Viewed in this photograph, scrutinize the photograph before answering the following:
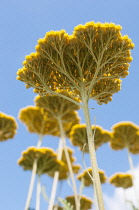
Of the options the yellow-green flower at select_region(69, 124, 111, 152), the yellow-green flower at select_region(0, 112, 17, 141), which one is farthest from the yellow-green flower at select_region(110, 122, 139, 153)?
the yellow-green flower at select_region(0, 112, 17, 141)

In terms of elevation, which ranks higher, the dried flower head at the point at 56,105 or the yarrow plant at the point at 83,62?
the dried flower head at the point at 56,105

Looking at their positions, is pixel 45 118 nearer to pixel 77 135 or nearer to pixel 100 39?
pixel 77 135

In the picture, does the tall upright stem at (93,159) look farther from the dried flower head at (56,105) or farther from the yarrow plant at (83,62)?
the dried flower head at (56,105)

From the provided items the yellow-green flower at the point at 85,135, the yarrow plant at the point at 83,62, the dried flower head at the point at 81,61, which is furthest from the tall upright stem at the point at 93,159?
the yellow-green flower at the point at 85,135

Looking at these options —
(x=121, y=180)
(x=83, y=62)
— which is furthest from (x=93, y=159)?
(x=121, y=180)

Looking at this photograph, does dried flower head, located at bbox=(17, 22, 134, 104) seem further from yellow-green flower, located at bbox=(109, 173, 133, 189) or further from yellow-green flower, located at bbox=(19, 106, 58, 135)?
yellow-green flower, located at bbox=(109, 173, 133, 189)

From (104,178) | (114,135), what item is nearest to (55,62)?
(114,135)
